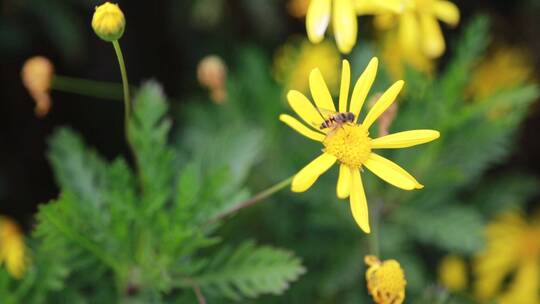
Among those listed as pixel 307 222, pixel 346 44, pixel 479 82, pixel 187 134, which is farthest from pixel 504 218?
pixel 346 44

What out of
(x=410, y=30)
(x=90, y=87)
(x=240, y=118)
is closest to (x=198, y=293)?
(x=240, y=118)

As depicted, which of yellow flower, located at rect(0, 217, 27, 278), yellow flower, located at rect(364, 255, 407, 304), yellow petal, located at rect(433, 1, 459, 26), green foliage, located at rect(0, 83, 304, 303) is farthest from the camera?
yellow flower, located at rect(0, 217, 27, 278)

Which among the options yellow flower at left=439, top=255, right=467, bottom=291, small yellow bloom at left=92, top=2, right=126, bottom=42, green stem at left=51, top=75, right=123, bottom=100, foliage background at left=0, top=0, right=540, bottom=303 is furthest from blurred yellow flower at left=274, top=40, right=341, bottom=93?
small yellow bloom at left=92, top=2, right=126, bottom=42

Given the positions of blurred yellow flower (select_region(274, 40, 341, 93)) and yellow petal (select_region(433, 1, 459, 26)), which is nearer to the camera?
yellow petal (select_region(433, 1, 459, 26))

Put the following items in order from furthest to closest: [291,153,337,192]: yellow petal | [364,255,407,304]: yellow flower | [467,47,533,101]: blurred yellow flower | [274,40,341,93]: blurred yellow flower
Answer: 1. [467,47,533,101]: blurred yellow flower
2. [274,40,341,93]: blurred yellow flower
3. [364,255,407,304]: yellow flower
4. [291,153,337,192]: yellow petal

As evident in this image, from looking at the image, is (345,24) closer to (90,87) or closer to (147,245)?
(147,245)

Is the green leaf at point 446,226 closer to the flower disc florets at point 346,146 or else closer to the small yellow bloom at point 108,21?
the flower disc florets at point 346,146

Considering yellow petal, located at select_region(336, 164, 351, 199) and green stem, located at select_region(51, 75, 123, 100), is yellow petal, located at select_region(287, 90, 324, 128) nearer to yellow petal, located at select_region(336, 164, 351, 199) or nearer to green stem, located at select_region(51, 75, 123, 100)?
yellow petal, located at select_region(336, 164, 351, 199)
